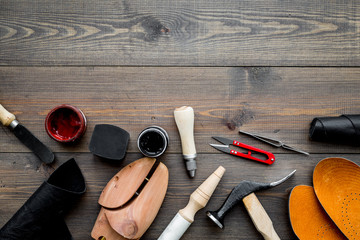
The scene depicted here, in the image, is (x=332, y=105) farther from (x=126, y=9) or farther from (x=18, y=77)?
(x=18, y=77)

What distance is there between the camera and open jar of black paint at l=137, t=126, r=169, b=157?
0.68 metres

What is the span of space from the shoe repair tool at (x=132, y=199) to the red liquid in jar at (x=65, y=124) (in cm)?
17

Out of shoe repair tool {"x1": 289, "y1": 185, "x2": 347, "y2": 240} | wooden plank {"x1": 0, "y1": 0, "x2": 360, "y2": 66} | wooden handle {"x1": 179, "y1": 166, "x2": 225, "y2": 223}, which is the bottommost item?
shoe repair tool {"x1": 289, "y1": 185, "x2": 347, "y2": 240}

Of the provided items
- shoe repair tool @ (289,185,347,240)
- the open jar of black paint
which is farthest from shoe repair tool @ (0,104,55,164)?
shoe repair tool @ (289,185,347,240)

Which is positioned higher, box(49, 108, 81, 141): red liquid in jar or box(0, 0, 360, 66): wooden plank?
box(0, 0, 360, 66): wooden plank

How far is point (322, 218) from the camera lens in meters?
0.73

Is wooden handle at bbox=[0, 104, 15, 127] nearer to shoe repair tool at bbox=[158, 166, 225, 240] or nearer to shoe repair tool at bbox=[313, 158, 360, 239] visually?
shoe repair tool at bbox=[158, 166, 225, 240]

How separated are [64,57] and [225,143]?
0.53m

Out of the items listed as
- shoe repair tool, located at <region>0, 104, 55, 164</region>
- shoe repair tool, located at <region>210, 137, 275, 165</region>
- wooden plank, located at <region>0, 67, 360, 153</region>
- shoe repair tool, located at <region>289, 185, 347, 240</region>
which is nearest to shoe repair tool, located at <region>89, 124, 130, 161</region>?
wooden plank, located at <region>0, 67, 360, 153</region>

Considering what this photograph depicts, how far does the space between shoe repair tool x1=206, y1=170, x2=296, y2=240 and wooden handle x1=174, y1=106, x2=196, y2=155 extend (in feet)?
0.54

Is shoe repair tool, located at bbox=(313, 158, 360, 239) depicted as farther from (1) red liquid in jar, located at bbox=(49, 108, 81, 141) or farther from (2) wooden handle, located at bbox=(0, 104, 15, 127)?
(2) wooden handle, located at bbox=(0, 104, 15, 127)

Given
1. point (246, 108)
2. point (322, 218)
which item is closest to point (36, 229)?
point (246, 108)

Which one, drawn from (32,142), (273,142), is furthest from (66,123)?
(273,142)

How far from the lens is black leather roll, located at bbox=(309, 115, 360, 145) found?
0.69 m
